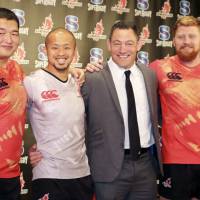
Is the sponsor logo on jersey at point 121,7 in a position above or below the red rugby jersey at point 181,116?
above

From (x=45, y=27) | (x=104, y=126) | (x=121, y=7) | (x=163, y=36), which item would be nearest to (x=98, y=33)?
(x=121, y=7)

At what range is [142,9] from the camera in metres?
4.28

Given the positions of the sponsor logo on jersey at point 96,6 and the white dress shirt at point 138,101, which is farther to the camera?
the sponsor logo on jersey at point 96,6

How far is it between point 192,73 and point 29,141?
6.55ft

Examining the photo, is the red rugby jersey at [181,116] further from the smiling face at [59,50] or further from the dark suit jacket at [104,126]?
the smiling face at [59,50]

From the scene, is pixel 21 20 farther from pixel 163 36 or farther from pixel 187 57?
pixel 187 57

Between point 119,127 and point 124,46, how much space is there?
501mm

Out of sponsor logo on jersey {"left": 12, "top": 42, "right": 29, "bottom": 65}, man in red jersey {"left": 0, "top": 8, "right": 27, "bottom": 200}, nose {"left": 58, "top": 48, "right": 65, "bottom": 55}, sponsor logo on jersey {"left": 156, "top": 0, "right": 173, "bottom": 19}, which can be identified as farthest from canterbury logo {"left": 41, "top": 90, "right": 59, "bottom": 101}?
sponsor logo on jersey {"left": 156, "top": 0, "right": 173, "bottom": 19}

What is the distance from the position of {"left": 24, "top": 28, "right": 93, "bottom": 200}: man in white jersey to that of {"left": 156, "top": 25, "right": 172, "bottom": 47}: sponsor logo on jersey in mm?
2390

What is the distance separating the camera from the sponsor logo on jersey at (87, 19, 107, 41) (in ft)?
13.4

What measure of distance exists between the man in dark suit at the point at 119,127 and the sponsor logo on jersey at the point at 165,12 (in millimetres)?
2089

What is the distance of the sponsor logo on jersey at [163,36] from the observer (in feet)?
14.3

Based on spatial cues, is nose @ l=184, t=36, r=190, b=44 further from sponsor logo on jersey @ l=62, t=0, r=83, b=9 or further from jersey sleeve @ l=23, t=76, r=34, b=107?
sponsor logo on jersey @ l=62, t=0, r=83, b=9

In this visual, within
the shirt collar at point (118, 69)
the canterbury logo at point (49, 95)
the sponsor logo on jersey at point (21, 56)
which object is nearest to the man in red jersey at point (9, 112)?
the canterbury logo at point (49, 95)
